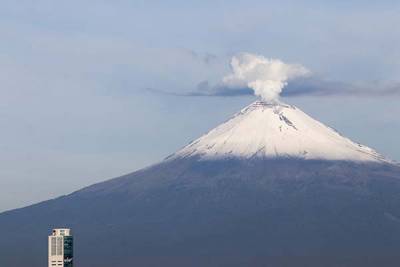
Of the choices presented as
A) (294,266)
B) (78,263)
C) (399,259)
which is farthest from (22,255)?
(399,259)

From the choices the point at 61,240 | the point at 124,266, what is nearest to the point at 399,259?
the point at 124,266

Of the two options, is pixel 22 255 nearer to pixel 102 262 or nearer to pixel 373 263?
pixel 102 262

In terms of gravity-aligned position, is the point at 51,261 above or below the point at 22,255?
below

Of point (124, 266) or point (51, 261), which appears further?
point (124, 266)

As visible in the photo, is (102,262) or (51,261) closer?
(51,261)

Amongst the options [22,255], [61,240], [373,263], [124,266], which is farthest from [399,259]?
[61,240]

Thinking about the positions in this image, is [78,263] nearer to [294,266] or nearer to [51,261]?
[294,266]
